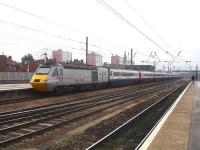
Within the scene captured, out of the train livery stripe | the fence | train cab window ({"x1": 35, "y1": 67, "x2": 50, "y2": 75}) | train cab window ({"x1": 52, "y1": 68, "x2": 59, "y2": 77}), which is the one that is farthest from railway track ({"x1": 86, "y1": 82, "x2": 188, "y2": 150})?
the fence

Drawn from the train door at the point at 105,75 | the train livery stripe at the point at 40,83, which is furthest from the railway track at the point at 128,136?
the train door at the point at 105,75

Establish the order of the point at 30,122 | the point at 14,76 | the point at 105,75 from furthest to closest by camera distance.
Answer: the point at 14,76 → the point at 105,75 → the point at 30,122

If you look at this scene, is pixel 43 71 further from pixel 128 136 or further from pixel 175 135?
pixel 175 135

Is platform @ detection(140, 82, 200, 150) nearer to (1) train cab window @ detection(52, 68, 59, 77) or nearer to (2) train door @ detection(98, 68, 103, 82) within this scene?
(1) train cab window @ detection(52, 68, 59, 77)

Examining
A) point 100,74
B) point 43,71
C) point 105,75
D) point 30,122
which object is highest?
point 43,71

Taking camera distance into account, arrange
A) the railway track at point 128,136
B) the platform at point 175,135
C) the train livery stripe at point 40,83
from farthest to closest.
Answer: the train livery stripe at point 40,83, the railway track at point 128,136, the platform at point 175,135

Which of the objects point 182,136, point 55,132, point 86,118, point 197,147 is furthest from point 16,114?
point 197,147

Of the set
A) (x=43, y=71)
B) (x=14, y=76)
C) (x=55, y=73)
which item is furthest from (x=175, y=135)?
(x=14, y=76)

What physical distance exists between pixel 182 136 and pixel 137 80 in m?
53.0

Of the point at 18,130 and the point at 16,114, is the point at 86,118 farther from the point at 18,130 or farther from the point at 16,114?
the point at 18,130

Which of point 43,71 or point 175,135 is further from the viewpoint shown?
point 43,71

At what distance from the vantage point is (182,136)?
11.7m

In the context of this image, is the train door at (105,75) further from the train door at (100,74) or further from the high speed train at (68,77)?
the train door at (100,74)

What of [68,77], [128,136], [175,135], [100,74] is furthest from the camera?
[100,74]
